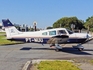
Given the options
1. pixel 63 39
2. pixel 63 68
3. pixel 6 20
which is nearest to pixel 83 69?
pixel 63 68

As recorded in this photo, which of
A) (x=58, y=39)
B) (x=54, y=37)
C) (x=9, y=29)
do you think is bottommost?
(x=58, y=39)

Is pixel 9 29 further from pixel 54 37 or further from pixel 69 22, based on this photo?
pixel 69 22

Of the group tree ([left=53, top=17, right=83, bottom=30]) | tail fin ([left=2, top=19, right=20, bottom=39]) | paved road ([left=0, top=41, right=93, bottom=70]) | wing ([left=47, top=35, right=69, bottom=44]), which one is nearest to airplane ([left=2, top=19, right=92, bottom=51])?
wing ([left=47, top=35, right=69, bottom=44])

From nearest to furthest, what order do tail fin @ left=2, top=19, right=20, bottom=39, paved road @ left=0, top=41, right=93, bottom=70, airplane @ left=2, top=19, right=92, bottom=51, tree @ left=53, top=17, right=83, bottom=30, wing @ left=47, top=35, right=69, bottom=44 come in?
paved road @ left=0, top=41, right=93, bottom=70 < wing @ left=47, top=35, right=69, bottom=44 < airplane @ left=2, top=19, right=92, bottom=51 < tail fin @ left=2, top=19, right=20, bottom=39 < tree @ left=53, top=17, right=83, bottom=30

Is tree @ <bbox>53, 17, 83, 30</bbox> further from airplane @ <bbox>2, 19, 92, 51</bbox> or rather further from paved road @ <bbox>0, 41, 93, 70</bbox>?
paved road @ <bbox>0, 41, 93, 70</bbox>

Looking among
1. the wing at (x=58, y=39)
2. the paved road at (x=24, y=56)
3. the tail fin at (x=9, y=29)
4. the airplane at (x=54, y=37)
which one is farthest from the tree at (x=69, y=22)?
the paved road at (x=24, y=56)

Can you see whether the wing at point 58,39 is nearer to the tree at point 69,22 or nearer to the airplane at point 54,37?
the airplane at point 54,37

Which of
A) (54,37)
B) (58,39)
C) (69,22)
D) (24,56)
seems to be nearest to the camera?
(24,56)

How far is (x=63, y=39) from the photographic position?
62.0 feet

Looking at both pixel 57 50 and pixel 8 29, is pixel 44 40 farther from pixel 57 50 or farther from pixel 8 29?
pixel 8 29

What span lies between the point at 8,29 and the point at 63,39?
18.9ft

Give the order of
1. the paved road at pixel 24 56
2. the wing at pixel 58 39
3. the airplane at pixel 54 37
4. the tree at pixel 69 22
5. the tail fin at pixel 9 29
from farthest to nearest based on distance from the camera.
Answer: the tree at pixel 69 22 → the tail fin at pixel 9 29 → the airplane at pixel 54 37 → the wing at pixel 58 39 → the paved road at pixel 24 56

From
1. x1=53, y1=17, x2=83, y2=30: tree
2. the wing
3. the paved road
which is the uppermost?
x1=53, y1=17, x2=83, y2=30: tree

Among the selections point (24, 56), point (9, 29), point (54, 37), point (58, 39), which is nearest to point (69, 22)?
point (9, 29)
